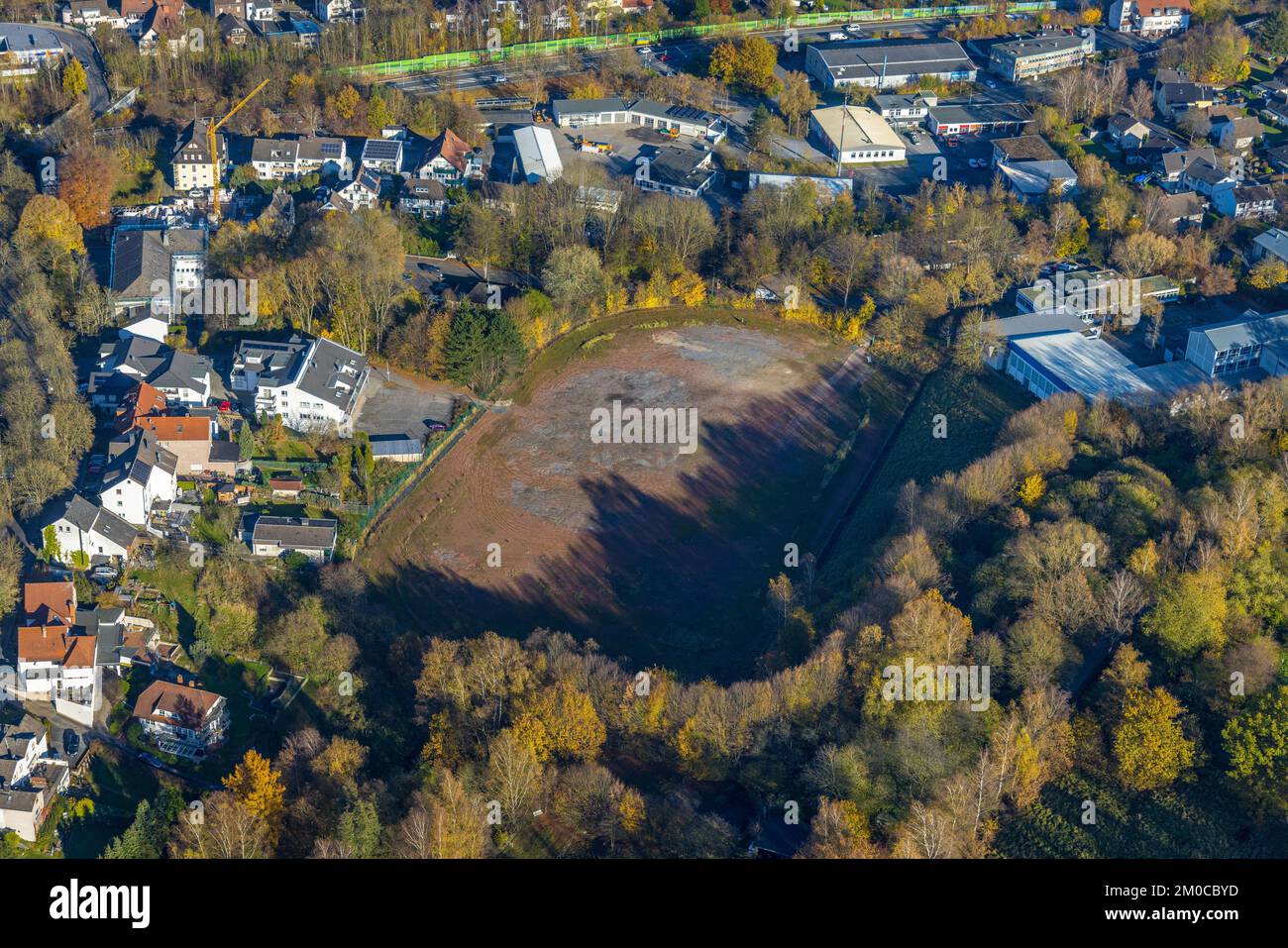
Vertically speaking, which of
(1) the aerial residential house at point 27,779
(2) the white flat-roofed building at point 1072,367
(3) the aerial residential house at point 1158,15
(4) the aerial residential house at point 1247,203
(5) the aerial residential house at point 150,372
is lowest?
(1) the aerial residential house at point 27,779

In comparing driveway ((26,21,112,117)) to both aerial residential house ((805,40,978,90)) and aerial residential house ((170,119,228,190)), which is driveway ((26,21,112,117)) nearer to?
aerial residential house ((170,119,228,190))

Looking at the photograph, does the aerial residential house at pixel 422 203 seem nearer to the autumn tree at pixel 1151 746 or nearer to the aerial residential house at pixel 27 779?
the aerial residential house at pixel 27 779

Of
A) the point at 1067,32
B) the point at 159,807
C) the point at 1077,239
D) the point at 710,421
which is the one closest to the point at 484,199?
the point at 710,421

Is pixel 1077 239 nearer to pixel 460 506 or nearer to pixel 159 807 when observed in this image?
pixel 460 506

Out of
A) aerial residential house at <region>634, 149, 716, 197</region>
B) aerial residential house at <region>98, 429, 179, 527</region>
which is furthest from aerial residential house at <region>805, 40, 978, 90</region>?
aerial residential house at <region>98, 429, 179, 527</region>

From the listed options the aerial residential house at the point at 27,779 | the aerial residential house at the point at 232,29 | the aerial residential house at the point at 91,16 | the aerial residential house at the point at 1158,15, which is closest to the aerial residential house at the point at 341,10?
the aerial residential house at the point at 232,29

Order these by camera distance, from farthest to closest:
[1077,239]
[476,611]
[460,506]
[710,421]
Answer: [1077,239], [710,421], [460,506], [476,611]
